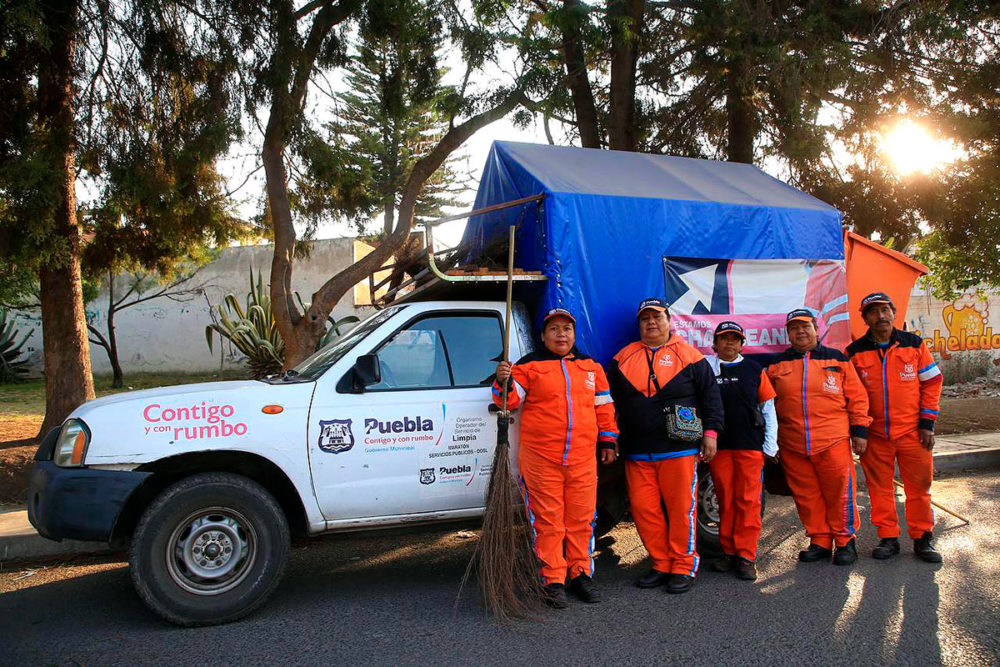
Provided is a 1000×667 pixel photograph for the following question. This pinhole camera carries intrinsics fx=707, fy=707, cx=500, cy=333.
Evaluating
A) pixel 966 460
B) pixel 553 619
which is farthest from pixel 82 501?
pixel 966 460

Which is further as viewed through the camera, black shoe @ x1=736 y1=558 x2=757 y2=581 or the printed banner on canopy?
the printed banner on canopy

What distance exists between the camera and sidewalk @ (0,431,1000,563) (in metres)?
5.23

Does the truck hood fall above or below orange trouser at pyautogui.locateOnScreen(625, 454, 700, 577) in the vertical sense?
above

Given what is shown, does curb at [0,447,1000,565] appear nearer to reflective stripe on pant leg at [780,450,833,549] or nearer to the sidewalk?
the sidewalk

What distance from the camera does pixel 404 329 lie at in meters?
4.45

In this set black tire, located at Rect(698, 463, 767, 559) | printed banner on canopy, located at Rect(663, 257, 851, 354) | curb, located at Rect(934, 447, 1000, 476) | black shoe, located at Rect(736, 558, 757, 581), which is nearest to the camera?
black shoe, located at Rect(736, 558, 757, 581)

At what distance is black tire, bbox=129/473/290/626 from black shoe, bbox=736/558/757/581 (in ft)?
9.32

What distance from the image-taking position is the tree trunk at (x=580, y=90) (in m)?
8.55

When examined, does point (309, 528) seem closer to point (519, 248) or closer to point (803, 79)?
point (519, 248)

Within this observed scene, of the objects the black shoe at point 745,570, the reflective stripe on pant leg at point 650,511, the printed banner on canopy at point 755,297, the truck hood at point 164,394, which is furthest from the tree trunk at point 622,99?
Answer: the truck hood at point 164,394

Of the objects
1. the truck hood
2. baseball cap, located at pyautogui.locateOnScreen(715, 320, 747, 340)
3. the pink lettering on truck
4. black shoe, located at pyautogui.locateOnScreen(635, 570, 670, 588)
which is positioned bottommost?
black shoe, located at pyautogui.locateOnScreen(635, 570, 670, 588)

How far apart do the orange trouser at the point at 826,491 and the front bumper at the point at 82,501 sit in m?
4.24

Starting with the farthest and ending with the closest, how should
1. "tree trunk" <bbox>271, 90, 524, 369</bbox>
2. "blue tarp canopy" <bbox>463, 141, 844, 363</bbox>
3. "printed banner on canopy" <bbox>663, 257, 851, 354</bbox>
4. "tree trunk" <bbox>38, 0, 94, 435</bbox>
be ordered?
1. "tree trunk" <bbox>271, 90, 524, 369</bbox>
2. "tree trunk" <bbox>38, 0, 94, 435</bbox>
3. "printed banner on canopy" <bbox>663, 257, 851, 354</bbox>
4. "blue tarp canopy" <bbox>463, 141, 844, 363</bbox>

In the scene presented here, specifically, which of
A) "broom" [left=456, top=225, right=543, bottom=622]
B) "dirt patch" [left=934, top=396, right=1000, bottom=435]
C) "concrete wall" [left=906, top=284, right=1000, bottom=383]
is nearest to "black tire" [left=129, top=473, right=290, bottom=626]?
"broom" [left=456, top=225, right=543, bottom=622]
